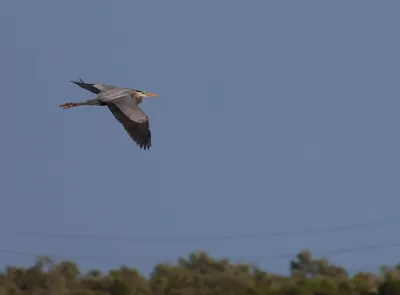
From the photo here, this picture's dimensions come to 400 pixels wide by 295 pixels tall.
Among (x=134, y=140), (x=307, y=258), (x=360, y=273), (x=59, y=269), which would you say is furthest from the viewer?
(x=307, y=258)

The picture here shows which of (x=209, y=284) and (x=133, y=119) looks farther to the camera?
(x=209, y=284)

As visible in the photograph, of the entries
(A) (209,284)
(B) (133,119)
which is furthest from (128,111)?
(A) (209,284)

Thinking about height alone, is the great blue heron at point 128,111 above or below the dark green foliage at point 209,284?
above

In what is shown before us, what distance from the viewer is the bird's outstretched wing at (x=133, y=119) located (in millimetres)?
30062

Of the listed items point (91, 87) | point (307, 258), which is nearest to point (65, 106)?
point (91, 87)

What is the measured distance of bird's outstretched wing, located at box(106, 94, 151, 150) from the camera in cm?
3006

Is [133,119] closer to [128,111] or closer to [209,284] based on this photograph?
[128,111]

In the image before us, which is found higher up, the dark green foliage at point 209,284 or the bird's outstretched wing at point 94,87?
the bird's outstretched wing at point 94,87

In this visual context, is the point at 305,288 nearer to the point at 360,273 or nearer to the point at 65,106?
the point at 360,273

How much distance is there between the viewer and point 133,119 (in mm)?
30094

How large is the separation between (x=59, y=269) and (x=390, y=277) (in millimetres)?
10581

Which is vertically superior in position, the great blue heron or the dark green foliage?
the great blue heron

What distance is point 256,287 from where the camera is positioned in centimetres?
3253

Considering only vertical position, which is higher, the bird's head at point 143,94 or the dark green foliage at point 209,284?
the bird's head at point 143,94
